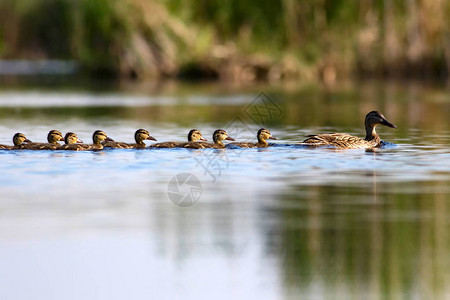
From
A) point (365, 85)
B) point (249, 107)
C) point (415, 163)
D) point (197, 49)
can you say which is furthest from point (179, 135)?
point (197, 49)

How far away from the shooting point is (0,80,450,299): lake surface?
25.7 ft

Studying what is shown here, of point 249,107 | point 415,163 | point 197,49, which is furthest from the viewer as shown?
point 197,49

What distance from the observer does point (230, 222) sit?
9.87 m

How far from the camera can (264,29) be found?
1613 inches

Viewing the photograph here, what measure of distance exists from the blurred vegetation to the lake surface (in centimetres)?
2154

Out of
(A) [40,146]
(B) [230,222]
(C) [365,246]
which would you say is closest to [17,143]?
(A) [40,146]

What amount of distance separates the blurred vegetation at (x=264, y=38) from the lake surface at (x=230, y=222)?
21.5 m

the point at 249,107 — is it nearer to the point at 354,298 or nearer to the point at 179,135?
the point at 179,135

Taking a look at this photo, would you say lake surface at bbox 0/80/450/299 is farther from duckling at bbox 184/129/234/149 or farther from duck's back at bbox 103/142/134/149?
duck's back at bbox 103/142/134/149

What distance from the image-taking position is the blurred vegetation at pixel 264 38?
40.8 m

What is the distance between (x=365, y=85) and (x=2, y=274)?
32293 mm

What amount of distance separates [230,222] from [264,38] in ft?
105

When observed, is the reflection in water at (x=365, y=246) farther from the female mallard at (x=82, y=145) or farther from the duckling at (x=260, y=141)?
the female mallard at (x=82, y=145)

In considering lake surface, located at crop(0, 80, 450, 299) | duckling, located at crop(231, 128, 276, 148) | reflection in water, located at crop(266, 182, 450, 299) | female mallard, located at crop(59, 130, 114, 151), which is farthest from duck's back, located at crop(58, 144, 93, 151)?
reflection in water, located at crop(266, 182, 450, 299)
